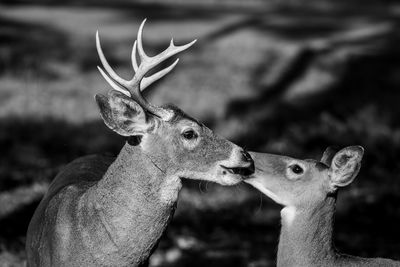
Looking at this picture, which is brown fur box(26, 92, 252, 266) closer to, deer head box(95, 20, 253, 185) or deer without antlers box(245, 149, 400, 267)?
deer head box(95, 20, 253, 185)

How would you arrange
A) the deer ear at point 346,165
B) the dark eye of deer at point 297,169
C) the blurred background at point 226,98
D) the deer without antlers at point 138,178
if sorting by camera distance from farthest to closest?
the blurred background at point 226,98 < the dark eye of deer at point 297,169 < the deer ear at point 346,165 < the deer without antlers at point 138,178

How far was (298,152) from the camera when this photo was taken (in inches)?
430

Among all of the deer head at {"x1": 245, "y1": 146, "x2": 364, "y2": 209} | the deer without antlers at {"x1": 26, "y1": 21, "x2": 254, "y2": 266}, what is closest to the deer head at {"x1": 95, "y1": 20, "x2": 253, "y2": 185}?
the deer without antlers at {"x1": 26, "y1": 21, "x2": 254, "y2": 266}

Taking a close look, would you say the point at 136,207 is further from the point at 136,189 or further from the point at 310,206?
the point at 310,206

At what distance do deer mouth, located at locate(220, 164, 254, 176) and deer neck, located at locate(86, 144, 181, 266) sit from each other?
35 centimetres

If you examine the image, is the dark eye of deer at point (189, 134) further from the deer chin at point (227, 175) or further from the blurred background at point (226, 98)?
the blurred background at point (226, 98)

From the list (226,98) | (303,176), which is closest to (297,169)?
(303,176)

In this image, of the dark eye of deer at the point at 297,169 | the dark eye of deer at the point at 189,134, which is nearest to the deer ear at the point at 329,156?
the dark eye of deer at the point at 297,169

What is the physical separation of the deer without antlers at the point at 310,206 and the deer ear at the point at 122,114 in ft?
3.86

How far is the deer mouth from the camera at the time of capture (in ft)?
17.3

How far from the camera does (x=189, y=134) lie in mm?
5191

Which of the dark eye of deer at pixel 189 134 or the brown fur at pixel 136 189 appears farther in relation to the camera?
the dark eye of deer at pixel 189 134

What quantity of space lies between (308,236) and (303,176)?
1.47ft

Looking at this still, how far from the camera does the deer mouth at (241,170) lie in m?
5.27
